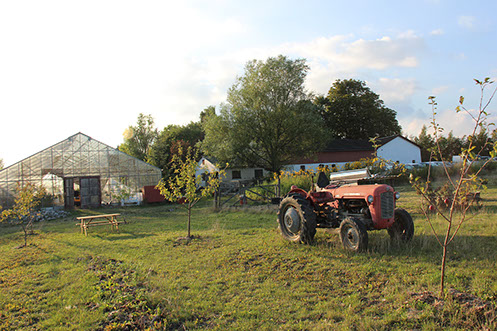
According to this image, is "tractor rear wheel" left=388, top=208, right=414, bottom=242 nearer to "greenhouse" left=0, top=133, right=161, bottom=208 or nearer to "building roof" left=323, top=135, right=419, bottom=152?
"greenhouse" left=0, top=133, right=161, bottom=208

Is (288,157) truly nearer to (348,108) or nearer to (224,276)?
(348,108)

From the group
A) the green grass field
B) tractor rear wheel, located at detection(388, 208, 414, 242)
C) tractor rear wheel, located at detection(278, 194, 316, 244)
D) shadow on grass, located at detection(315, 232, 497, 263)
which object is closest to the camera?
the green grass field

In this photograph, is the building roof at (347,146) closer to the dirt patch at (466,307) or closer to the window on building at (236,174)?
the window on building at (236,174)

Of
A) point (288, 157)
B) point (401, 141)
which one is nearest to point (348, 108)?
point (401, 141)

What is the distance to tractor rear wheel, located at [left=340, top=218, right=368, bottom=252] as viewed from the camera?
6859 millimetres

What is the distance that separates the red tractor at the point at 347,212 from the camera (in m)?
7.11

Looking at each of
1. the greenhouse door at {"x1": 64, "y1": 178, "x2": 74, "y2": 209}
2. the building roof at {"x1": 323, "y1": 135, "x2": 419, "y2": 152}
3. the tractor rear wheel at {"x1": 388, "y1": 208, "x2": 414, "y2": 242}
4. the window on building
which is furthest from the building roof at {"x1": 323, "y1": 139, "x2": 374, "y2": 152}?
the tractor rear wheel at {"x1": 388, "y1": 208, "x2": 414, "y2": 242}

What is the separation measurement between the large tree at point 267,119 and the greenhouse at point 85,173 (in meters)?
7.52

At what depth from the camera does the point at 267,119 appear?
3070 cm

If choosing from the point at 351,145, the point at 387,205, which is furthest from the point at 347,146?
the point at 387,205

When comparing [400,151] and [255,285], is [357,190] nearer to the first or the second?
[255,285]

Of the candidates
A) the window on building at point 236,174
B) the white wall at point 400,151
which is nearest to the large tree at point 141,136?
the window on building at point 236,174

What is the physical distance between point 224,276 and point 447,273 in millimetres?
3755

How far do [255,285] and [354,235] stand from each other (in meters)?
2.53
